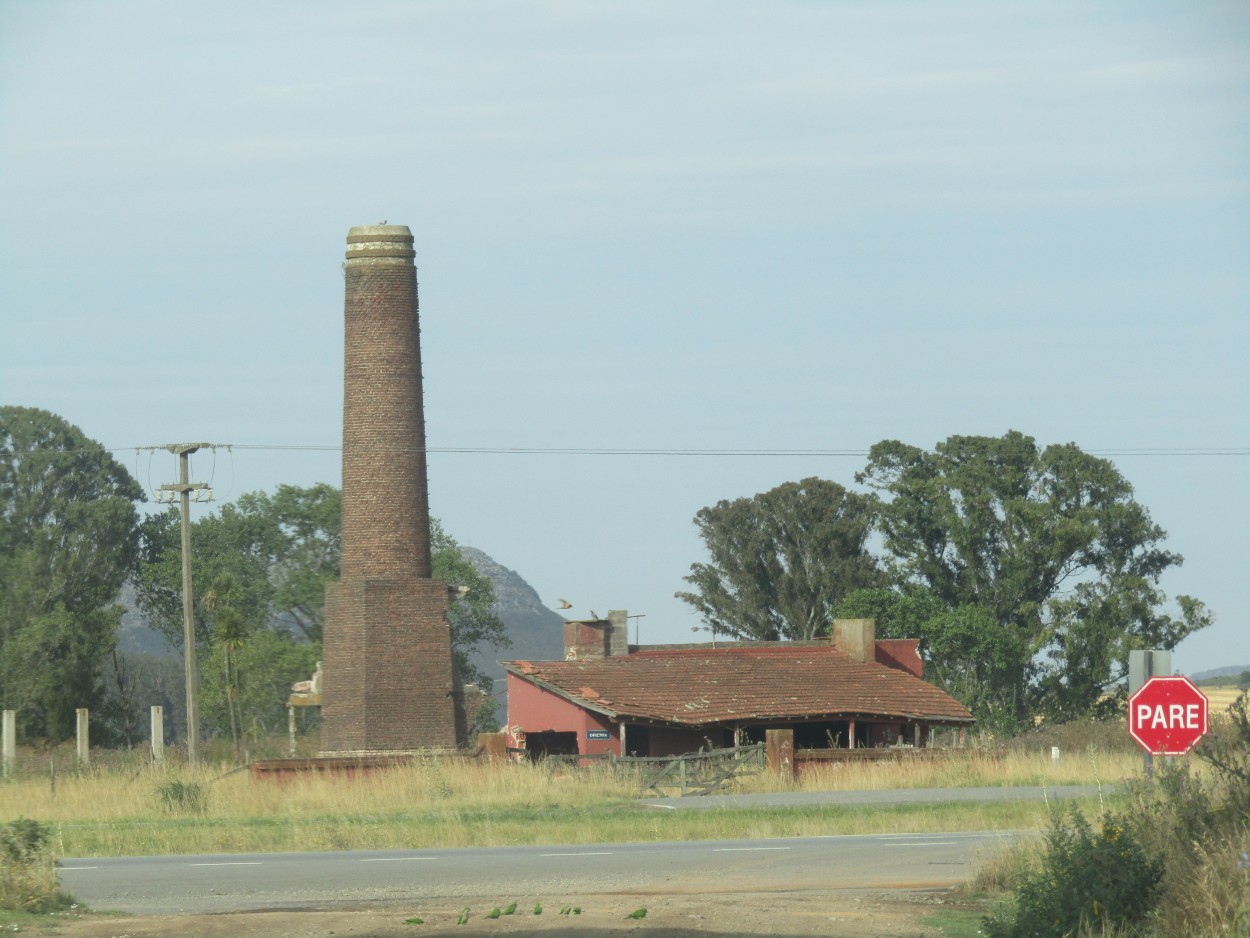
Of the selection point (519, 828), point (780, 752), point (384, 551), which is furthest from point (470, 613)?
point (519, 828)

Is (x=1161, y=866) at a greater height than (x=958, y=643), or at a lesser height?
lesser

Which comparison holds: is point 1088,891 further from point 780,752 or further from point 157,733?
point 157,733

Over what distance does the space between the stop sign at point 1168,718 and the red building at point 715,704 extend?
2579cm

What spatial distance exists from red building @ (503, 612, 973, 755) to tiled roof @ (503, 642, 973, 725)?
0.04 metres

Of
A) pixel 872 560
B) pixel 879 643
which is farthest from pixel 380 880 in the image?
pixel 872 560

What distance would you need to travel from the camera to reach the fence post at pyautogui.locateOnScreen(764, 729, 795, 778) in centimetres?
3762

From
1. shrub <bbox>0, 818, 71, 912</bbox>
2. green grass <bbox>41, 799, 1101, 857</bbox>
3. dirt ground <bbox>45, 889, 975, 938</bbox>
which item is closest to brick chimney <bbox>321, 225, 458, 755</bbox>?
green grass <bbox>41, 799, 1101, 857</bbox>

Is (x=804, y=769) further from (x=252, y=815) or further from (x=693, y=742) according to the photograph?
(x=252, y=815)

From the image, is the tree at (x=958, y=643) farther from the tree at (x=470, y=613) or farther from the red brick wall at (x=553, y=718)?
the red brick wall at (x=553, y=718)

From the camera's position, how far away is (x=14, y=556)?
Answer: 8406 cm

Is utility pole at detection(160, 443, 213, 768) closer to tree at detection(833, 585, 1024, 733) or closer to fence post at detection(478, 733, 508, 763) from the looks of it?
fence post at detection(478, 733, 508, 763)

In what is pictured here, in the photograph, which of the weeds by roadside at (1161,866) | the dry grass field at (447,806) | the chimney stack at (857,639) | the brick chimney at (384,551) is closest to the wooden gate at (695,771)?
the dry grass field at (447,806)

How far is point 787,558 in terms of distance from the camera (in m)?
82.2

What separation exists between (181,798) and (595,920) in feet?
64.3
